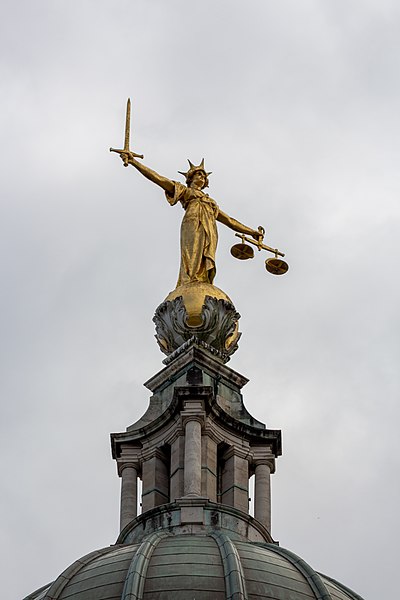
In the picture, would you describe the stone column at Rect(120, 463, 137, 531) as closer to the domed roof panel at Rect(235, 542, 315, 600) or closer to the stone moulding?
the stone moulding

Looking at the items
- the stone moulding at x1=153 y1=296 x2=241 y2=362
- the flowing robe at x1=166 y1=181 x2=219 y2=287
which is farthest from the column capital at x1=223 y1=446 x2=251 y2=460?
the flowing robe at x1=166 y1=181 x2=219 y2=287

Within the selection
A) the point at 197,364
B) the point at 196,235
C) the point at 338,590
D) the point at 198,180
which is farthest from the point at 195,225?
the point at 338,590

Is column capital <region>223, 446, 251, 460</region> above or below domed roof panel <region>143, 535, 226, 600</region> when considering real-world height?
above

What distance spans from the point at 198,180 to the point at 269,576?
20.4 m

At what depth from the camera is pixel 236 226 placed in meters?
83.9

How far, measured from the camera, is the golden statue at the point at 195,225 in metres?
82.4

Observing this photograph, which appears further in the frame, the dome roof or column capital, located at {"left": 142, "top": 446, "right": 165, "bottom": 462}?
column capital, located at {"left": 142, "top": 446, "right": 165, "bottom": 462}

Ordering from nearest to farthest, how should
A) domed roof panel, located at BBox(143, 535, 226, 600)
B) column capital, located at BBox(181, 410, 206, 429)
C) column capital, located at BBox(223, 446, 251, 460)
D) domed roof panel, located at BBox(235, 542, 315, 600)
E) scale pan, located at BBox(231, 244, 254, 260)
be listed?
domed roof panel, located at BBox(143, 535, 226, 600), domed roof panel, located at BBox(235, 542, 315, 600), column capital, located at BBox(181, 410, 206, 429), column capital, located at BBox(223, 446, 251, 460), scale pan, located at BBox(231, 244, 254, 260)

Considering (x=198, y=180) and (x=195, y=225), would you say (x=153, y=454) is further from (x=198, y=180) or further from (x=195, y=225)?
(x=198, y=180)

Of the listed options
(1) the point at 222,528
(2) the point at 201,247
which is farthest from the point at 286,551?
(2) the point at 201,247

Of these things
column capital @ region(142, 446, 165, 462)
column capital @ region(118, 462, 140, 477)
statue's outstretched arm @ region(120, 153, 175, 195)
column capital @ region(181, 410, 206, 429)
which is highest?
statue's outstretched arm @ region(120, 153, 175, 195)

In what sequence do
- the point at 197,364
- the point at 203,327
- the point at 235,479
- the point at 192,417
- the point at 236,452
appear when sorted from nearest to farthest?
the point at 192,417 → the point at 235,479 → the point at 236,452 → the point at 197,364 → the point at 203,327

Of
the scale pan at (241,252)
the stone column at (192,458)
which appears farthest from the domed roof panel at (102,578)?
the scale pan at (241,252)

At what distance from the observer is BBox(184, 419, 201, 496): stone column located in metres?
75.8
